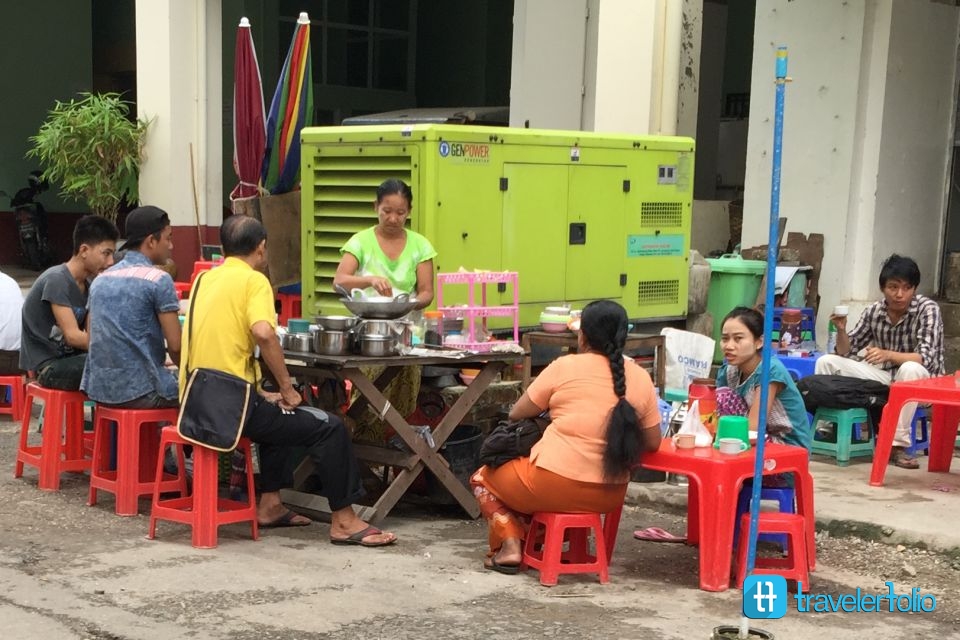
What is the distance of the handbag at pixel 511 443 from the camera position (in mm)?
5430

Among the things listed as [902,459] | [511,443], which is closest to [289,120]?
[902,459]

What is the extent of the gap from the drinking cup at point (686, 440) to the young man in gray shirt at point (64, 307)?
3449 mm

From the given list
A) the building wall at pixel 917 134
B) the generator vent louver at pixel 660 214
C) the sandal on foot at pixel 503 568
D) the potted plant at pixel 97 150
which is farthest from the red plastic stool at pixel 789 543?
the potted plant at pixel 97 150

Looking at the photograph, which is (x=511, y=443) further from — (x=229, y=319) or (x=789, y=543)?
(x=229, y=319)

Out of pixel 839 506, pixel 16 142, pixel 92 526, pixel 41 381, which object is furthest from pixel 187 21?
pixel 839 506

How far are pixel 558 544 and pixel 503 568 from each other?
1.07 feet

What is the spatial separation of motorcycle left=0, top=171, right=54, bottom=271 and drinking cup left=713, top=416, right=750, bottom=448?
14588 mm

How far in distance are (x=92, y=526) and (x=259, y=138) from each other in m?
5.11

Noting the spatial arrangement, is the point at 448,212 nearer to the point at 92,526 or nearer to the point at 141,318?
the point at 141,318

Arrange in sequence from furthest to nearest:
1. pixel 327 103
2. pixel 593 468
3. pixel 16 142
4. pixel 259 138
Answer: pixel 327 103
pixel 16 142
pixel 259 138
pixel 593 468

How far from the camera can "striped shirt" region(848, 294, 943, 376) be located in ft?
24.6

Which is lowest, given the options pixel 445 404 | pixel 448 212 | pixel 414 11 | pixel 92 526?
pixel 92 526

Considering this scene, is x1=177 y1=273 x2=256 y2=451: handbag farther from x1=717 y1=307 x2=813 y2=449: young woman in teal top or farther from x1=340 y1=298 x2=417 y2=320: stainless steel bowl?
x1=717 y1=307 x2=813 y2=449: young woman in teal top

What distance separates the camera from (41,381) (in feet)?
23.1
